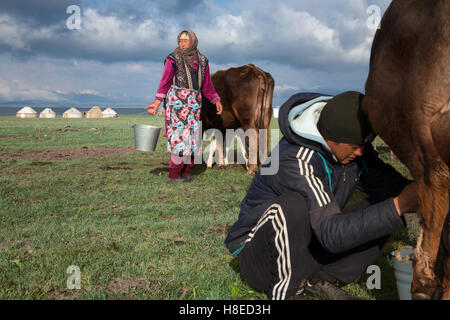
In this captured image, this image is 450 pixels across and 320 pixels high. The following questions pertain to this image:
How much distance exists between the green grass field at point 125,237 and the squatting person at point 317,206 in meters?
0.32

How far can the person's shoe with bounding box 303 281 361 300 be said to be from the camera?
2.33 metres

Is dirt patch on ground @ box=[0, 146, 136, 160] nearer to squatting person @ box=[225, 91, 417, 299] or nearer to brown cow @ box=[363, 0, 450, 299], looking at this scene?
squatting person @ box=[225, 91, 417, 299]

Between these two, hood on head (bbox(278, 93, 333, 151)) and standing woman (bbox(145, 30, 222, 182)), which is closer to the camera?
hood on head (bbox(278, 93, 333, 151))

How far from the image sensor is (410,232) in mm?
3758

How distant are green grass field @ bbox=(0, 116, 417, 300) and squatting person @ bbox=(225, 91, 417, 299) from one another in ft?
1.05

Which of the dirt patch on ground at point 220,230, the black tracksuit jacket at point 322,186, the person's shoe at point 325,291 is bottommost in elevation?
the dirt patch on ground at point 220,230

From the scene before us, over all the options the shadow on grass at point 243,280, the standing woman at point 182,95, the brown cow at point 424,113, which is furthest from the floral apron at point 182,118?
the brown cow at point 424,113

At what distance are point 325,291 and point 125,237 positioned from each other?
2.06m

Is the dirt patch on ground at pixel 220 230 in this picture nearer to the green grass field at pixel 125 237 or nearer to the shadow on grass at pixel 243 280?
the green grass field at pixel 125 237

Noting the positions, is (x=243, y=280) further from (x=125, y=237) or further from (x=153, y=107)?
(x=153, y=107)

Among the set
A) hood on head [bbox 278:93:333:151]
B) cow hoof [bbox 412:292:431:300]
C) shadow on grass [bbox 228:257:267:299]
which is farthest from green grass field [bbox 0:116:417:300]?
hood on head [bbox 278:93:333:151]

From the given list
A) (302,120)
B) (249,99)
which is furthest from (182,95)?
(302,120)

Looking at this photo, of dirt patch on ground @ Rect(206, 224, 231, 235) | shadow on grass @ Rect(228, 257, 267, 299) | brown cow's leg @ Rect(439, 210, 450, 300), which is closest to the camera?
brown cow's leg @ Rect(439, 210, 450, 300)

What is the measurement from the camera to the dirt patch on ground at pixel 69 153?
9.80 metres
